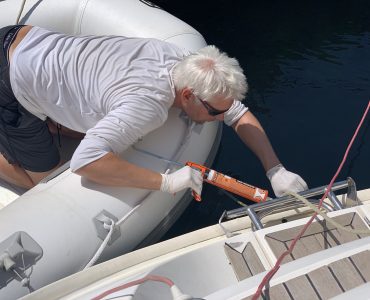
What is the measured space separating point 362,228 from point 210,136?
26.0 inches

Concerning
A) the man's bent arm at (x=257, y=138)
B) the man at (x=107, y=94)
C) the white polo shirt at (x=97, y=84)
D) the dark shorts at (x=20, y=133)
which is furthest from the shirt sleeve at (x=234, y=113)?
the dark shorts at (x=20, y=133)

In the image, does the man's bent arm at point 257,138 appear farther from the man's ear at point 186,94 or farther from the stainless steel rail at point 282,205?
the man's ear at point 186,94

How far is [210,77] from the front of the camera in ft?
4.60

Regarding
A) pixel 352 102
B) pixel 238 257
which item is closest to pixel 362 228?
pixel 238 257

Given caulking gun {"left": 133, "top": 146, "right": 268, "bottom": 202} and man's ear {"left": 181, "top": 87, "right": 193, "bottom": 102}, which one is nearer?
man's ear {"left": 181, "top": 87, "right": 193, "bottom": 102}

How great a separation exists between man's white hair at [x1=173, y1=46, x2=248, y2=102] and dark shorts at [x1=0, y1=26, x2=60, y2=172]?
0.53m

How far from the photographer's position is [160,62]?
4.95ft

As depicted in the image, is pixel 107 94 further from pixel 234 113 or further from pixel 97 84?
pixel 234 113

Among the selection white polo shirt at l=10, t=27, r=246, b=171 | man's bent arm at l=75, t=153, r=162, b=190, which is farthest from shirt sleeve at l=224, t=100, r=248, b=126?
man's bent arm at l=75, t=153, r=162, b=190

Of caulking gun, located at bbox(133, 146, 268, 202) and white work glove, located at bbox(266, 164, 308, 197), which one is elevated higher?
caulking gun, located at bbox(133, 146, 268, 202)

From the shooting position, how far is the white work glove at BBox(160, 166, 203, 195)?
150cm

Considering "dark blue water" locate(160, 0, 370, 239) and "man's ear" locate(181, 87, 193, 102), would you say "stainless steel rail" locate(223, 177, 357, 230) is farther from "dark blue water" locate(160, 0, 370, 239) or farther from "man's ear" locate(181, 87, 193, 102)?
"dark blue water" locate(160, 0, 370, 239)

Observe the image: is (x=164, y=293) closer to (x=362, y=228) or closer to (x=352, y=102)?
(x=362, y=228)

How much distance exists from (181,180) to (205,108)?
0.23 metres
